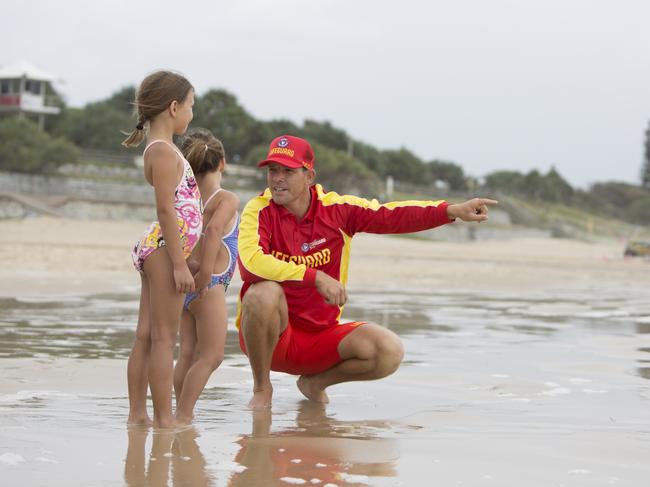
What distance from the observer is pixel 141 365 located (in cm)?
409

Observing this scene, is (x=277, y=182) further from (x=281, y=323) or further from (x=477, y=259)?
(x=477, y=259)

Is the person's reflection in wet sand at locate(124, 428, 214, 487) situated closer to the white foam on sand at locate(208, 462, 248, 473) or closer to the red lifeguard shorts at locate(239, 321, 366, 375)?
the white foam on sand at locate(208, 462, 248, 473)

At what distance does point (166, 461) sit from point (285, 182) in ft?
5.58

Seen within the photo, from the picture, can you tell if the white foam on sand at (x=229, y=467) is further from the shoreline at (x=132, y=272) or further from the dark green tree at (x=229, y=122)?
the dark green tree at (x=229, y=122)

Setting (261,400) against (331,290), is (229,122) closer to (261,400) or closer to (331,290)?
(261,400)

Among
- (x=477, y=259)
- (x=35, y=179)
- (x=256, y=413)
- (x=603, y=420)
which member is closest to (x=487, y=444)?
(x=603, y=420)

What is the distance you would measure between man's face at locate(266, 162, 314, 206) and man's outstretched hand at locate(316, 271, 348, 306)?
1.49 feet

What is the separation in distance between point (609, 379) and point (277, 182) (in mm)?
2453

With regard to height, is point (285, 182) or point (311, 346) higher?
point (285, 182)

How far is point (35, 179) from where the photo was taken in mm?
39094

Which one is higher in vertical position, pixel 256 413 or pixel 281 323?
pixel 281 323

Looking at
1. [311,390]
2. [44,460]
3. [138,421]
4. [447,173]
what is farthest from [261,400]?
[447,173]

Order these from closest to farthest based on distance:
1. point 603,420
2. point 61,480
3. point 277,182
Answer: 1. point 61,480
2. point 603,420
3. point 277,182

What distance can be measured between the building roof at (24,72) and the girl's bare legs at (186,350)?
48.6 metres
